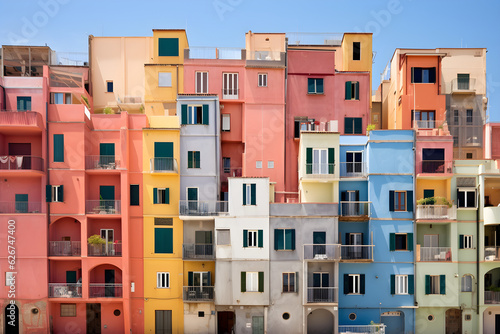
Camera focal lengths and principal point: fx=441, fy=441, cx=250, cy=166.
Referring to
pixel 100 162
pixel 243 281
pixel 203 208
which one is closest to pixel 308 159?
pixel 203 208

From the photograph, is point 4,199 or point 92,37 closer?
point 4,199

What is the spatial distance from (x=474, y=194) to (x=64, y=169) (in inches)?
1379

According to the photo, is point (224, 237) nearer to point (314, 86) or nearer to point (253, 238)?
point (253, 238)

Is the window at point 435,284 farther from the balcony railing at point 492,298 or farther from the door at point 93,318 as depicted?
the door at point 93,318

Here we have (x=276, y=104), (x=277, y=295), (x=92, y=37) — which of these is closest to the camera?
(x=277, y=295)

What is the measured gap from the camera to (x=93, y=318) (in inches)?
1518

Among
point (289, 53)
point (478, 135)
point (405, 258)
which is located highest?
point (289, 53)

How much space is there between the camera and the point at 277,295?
36.4 m

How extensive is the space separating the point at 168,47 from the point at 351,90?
18.5 m

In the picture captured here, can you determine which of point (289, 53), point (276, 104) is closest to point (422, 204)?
point (276, 104)

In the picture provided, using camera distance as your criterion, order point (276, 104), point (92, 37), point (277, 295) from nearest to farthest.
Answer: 1. point (277, 295)
2. point (276, 104)
3. point (92, 37)

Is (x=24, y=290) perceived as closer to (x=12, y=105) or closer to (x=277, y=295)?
(x=12, y=105)

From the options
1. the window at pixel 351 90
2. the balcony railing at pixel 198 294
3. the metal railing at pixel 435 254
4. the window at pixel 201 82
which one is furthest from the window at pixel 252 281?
the window at pixel 351 90

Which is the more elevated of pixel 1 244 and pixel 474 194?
pixel 474 194
